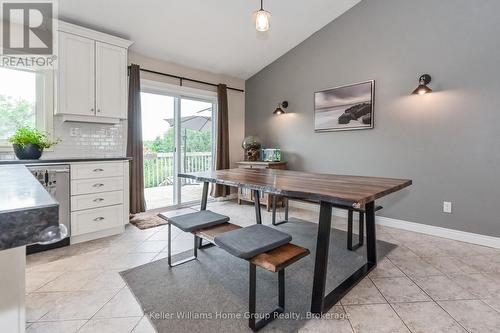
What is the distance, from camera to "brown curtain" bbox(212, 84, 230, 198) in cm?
465

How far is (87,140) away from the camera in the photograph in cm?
327

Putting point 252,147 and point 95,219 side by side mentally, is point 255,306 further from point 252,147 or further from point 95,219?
point 252,147

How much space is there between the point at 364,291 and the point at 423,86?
240 centimetres

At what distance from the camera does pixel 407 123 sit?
3152 millimetres

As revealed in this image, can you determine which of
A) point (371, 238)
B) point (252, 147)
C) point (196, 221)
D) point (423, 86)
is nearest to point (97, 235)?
point (196, 221)

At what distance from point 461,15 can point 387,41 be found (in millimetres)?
742

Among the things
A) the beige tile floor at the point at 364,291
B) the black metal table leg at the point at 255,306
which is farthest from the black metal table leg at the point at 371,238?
the black metal table leg at the point at 255,306

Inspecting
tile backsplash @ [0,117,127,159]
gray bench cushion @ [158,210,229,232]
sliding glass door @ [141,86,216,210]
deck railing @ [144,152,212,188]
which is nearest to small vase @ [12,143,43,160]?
tile backsplash @ [0,117,127,159]

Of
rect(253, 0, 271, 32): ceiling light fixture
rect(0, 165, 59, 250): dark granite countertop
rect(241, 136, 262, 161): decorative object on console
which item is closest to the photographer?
rect(0, 165, 59, 250): dark granite countertop

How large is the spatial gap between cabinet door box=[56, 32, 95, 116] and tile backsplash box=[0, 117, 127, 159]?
1.13 feet

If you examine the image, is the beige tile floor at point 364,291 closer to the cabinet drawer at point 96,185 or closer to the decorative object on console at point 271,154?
the cabinet drawer at point 96,185

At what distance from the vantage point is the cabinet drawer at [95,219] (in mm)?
2668

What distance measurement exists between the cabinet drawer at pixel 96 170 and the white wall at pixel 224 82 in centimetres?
155

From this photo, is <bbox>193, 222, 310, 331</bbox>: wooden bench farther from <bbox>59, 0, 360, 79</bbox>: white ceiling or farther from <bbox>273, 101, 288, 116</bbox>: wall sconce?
<bbox>273, 101, 288, 116</bbox>: wall sconce
